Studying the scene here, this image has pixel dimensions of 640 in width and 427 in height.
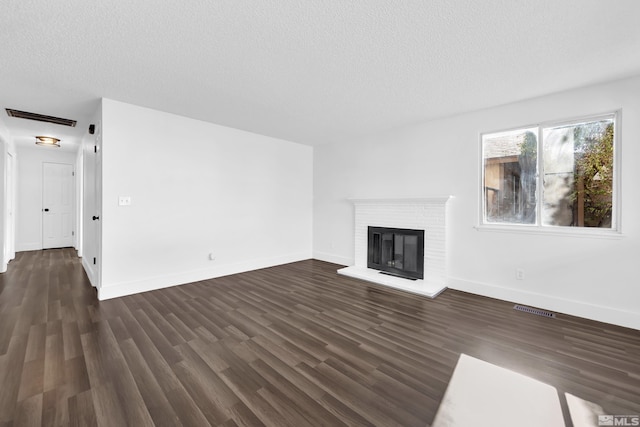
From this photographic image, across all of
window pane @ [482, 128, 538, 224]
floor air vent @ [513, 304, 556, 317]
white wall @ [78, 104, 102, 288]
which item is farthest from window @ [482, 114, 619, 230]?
white wall @ [78, 104, 102, 288]

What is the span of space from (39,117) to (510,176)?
23.4ft

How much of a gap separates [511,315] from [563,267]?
863 mm

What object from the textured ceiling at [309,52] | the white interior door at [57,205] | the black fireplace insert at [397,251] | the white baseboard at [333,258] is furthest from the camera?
the white interior door at [57,205]

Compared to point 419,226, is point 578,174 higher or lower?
higher

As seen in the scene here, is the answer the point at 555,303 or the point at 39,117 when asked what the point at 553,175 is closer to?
the point at 555,303

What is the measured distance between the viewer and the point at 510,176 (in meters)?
3.62

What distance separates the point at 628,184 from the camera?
9.04 ft

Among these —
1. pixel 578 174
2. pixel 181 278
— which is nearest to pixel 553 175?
pixel 578 174

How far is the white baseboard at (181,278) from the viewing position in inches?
136

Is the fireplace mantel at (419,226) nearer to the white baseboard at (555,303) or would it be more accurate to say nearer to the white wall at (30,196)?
the white baseboard at (555,303)

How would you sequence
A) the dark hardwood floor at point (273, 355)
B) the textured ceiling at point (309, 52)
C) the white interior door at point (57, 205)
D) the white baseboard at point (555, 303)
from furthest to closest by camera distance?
the white interior door at point (57, 205)
the white baseboard at point (555, 303)
the textured ceiling at point (309, 52)
the dark hardwood floor at point (273, 355)

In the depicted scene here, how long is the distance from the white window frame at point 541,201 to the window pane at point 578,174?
1.8 inches

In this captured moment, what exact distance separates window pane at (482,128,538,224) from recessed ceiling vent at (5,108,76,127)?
6621 millimetres

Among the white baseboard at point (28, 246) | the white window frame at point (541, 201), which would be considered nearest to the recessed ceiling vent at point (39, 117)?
the white baseboard at point (28, 246)
